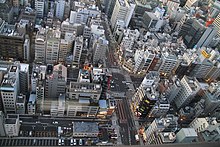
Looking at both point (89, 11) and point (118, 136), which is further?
point (89, 11)

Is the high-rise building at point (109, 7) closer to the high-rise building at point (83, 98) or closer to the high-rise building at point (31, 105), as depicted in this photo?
the high-rise building at point (83, 98)

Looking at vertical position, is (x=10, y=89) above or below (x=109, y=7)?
below

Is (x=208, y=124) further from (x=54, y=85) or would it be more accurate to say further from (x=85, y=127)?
(x=54, y=85)

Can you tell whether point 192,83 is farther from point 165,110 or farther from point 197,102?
point 165,110

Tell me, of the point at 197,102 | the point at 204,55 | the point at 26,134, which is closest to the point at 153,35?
the point at 204,55

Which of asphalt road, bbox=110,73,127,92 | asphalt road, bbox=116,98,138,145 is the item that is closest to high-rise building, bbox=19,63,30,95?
asphalt road, bbox=110,73,127,92

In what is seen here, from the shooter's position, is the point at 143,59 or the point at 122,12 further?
the point at 122,12

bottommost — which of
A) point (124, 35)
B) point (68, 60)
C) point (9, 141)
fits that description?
point (9, 141)

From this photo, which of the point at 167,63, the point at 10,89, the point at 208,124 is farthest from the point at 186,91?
the point at 10,89
